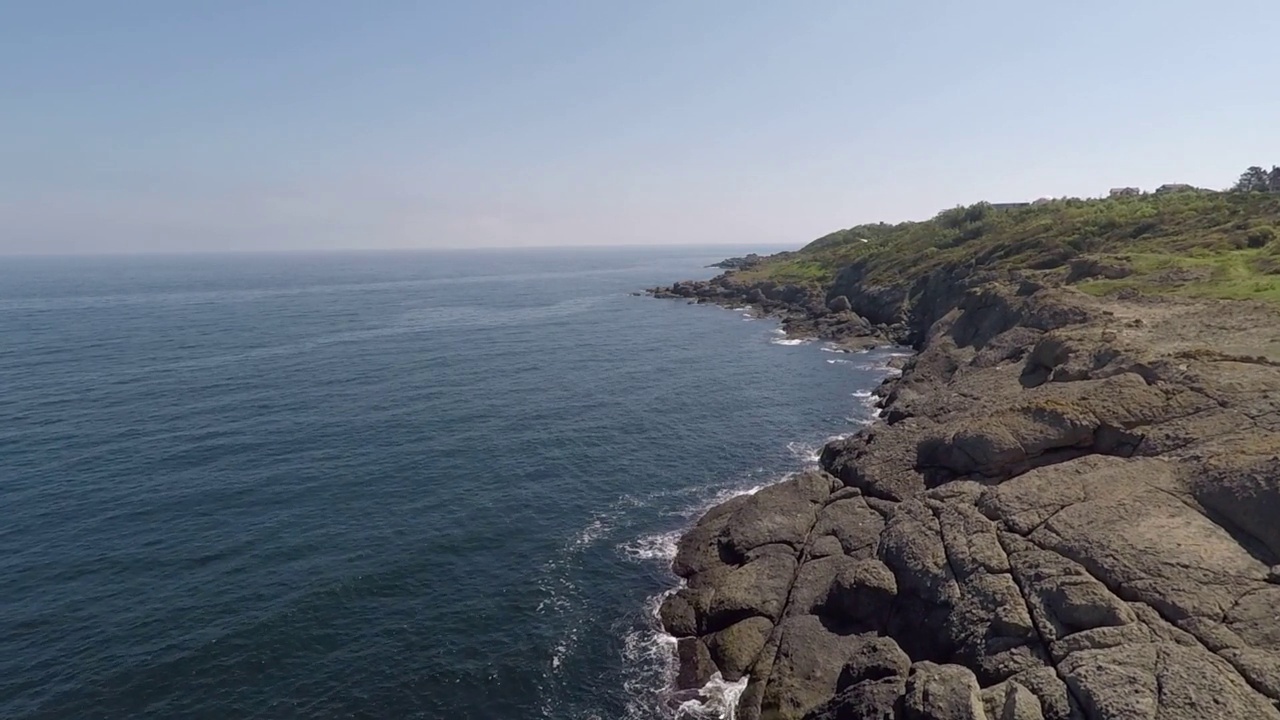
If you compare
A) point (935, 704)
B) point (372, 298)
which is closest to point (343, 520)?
point (935, 704)

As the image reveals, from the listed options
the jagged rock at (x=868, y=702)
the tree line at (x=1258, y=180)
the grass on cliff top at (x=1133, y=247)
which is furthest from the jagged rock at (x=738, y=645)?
the tree line at (x=1258, y=180)

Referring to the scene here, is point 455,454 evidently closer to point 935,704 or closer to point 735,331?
point 935,704

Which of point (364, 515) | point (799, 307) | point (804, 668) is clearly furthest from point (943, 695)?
point (799, 307)

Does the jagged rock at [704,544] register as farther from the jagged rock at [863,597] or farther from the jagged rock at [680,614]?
the jagged rock at [863,597]

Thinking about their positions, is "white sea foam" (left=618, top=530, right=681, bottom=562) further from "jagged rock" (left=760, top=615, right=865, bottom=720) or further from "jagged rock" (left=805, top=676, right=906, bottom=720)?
"jagged rock" (left=805, top=676, right=906, bottom=720)

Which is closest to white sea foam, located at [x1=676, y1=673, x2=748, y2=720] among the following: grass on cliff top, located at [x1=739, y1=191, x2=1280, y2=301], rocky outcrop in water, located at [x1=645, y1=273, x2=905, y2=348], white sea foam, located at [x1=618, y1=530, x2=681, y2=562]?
white sea foam, located at [x1=618, y1=530, x2=681, y2=562]

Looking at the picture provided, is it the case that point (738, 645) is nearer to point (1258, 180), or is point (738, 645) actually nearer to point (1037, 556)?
point (1037, 556)

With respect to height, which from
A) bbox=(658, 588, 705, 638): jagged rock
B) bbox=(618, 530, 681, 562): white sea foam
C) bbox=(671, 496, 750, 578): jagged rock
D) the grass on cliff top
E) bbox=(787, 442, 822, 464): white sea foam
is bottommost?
bbox=(658, 588, 705, 638): jagged rock
